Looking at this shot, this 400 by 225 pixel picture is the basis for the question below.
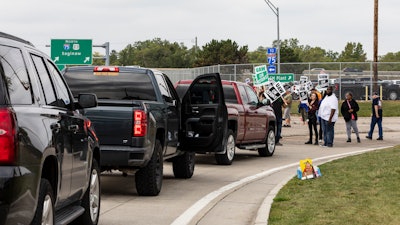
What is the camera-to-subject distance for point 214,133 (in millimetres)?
14773

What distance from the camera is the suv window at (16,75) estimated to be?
6.18 meters

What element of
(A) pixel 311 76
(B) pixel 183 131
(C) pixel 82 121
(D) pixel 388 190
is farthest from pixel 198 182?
(A) pixel 311 76

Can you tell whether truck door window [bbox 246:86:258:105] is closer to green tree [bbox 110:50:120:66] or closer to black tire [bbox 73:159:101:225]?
black tire [bbox 73:159:101:225]

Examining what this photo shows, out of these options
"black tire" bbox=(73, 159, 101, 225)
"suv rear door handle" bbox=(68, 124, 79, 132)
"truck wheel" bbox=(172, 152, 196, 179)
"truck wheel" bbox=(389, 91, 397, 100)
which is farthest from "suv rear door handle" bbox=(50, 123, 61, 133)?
"truck wheel" bbox=(389, 91, 397, 100)

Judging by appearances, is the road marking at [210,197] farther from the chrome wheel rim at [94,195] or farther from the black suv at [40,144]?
the black suv at [40,144]

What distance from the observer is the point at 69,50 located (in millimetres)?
45156

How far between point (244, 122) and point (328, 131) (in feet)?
22.2

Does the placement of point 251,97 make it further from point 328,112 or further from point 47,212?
point 47,212

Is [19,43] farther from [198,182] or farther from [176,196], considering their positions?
[198,182]

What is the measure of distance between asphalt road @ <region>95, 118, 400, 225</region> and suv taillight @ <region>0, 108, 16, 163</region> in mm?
4409

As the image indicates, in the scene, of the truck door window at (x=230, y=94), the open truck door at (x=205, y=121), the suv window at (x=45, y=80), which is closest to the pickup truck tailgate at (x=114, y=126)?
the open truck door at (x=205, y=121)

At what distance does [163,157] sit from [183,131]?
4.84 feet

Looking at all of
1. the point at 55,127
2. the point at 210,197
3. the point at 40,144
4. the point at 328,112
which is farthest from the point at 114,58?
the point at 40,144

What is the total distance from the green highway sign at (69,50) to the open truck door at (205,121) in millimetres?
30396
